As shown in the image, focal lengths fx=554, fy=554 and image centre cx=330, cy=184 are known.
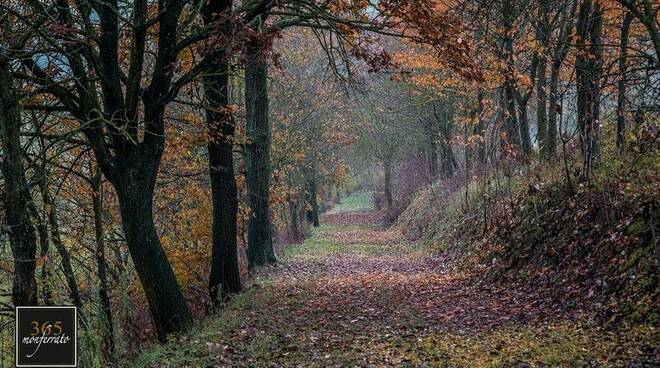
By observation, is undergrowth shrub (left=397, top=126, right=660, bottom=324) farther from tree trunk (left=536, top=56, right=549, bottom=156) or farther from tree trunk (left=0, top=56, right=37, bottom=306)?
tree trunk (left=0, top=56, right=37, bottom=306)

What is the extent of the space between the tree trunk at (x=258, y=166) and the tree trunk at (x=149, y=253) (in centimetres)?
517

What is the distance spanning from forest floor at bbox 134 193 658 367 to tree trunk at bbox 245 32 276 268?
1693 millimetres

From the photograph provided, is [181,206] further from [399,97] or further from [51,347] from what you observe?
[399,97]

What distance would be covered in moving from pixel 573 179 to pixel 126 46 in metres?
7.92

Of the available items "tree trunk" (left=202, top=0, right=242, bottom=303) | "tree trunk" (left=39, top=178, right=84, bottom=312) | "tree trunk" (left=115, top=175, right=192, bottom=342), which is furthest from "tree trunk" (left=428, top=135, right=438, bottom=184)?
"tree trunk" (left=39, top=178, right=84, bottom=312)

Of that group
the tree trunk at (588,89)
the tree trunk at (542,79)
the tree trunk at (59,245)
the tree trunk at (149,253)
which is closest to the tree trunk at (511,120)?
the tree trunk at (542,79)

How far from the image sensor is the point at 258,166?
541 inches

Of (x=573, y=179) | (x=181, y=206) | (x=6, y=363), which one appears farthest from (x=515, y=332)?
(x=181, y=206)

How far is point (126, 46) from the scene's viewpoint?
905cm

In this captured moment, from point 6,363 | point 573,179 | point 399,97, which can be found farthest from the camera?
point 399,97

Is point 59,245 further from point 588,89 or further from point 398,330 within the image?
point 588,89

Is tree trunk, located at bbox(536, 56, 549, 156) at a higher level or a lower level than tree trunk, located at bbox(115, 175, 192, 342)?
higher

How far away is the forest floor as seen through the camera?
18.5 feet

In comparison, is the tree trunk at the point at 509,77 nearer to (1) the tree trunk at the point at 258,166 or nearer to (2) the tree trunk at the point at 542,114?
(2) the tree trunk at the point at 542,114
